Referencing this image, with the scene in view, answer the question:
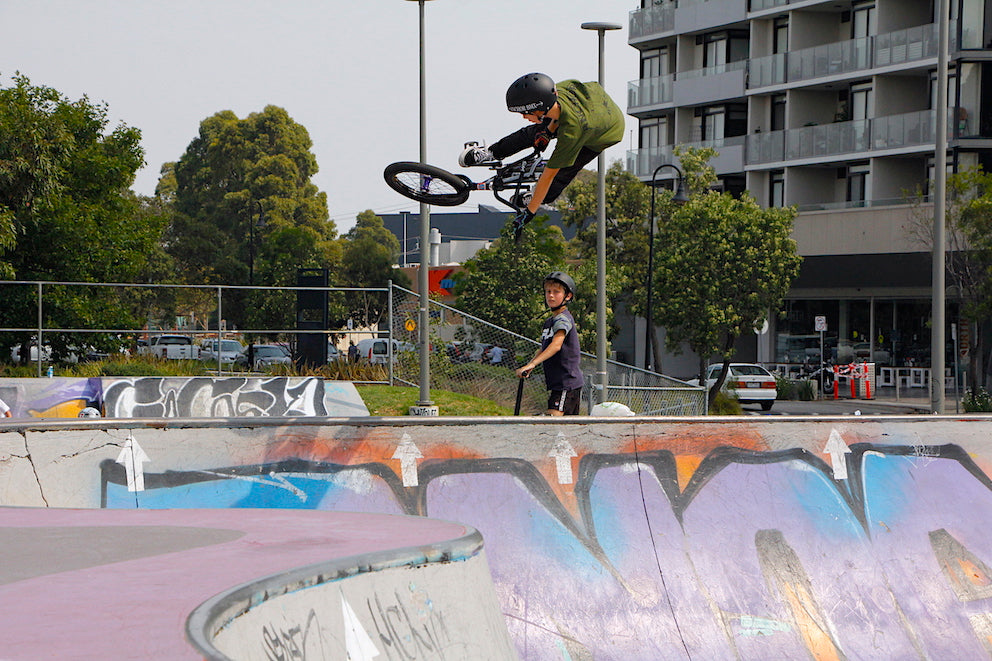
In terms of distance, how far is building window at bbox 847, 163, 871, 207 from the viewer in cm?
3738

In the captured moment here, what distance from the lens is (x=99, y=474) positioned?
6.02 meters

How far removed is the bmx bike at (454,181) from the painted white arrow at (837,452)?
259cm

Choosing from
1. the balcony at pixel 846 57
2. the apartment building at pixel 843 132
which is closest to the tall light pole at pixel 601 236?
the apartment building at pixel 843 132

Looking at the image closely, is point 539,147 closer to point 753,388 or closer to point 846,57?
point 753,388

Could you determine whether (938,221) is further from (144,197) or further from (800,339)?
(144,197)

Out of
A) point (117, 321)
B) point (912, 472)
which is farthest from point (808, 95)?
point (912, 472)

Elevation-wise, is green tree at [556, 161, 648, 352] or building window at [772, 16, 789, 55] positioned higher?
building window at [772, 16, 789, 55]

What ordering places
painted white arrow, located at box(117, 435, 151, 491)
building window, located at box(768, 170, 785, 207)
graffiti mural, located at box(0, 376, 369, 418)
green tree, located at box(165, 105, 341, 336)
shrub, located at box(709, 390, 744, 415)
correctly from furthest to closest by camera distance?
green tree, located at box(165, 105, 341, 336) < building window, located at box(768, 170, 785, 207) < shrub, located at box(709, 390, 744, 415) < graffiti mural, located at box(0, 376, 369, 418) < painted white arrow, located at box(117, 435, 151, 491)

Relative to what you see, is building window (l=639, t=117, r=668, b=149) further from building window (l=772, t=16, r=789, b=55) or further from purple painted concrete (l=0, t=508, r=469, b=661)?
purple painted concrete (l=0, t=508, r=469, b=661)

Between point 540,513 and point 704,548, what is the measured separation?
993mm

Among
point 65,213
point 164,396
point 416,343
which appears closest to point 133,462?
point 164,396

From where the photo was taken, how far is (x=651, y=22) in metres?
45.9

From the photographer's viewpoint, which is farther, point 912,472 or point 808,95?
point 808,95

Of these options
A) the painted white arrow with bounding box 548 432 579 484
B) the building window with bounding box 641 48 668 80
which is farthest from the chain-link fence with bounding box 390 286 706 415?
the building window with bounding box 641 48 668 80
